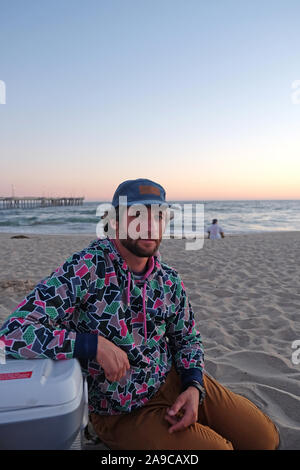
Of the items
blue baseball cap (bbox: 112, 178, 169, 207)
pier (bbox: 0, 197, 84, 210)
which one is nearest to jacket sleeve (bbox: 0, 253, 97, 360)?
blue baseball cap (bbox: 112, 178, 169, 207)

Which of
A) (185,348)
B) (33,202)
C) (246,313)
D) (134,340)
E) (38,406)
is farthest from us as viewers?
(33,202)

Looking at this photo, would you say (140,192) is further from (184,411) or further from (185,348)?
(184,411)

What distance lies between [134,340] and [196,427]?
469mm

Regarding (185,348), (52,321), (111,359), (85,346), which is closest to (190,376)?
(185,348)

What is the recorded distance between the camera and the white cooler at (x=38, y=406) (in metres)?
1.20

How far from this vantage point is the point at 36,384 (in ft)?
4.02

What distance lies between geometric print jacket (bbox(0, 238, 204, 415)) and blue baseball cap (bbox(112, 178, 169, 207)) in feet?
0.79

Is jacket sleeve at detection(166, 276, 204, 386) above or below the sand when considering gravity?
above

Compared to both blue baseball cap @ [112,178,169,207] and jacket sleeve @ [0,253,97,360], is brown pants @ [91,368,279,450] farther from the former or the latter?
blue baseball cap @ [112,178,169,207]

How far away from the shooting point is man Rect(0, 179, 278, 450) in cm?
147

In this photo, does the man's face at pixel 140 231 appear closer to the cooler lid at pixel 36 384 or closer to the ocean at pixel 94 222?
the cooler lid at pixel 36 384

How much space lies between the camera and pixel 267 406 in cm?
226

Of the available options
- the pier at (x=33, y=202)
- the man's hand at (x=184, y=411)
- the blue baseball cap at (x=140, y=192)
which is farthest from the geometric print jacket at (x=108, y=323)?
the pier at (x=33, y=202)

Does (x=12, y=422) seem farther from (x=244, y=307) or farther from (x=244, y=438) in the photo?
(x=244, y=307)
